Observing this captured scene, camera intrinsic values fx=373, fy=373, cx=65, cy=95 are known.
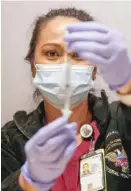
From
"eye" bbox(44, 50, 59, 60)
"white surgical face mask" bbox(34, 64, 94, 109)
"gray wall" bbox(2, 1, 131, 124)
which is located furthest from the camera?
"gray wall" bbox(2, 1, 131, 124)

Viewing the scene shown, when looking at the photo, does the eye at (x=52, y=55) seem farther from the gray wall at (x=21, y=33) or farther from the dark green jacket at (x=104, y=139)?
the gray wall at (x=21, y=33)

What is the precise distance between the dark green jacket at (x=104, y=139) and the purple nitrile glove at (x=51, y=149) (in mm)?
157

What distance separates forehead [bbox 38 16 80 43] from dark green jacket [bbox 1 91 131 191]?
243 mm

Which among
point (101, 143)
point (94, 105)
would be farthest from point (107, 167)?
point (94, 105)

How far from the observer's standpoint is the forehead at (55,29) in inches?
45.0

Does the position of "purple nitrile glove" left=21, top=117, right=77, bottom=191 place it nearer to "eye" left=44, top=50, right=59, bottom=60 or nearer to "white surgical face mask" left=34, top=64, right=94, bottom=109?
"white surgical face mask" left=34, top=64, right=94, bottom=109

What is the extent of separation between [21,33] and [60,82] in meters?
0.61

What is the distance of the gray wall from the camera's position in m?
1.51

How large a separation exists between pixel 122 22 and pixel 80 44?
723 mm

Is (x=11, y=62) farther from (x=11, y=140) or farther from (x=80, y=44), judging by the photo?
(x=80, y=44)

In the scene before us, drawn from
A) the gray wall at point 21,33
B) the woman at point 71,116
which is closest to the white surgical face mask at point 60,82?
the woman at point 71,116

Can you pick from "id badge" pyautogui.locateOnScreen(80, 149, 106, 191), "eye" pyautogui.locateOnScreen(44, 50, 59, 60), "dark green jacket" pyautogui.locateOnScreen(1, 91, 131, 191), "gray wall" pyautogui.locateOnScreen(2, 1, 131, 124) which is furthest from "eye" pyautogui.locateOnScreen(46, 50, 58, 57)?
"gray wall" pyautogui.locateOnScreen(2, 1, 131, 124)

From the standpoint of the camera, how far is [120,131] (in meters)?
1.15

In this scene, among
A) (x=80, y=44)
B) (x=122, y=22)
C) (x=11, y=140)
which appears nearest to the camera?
(x=80, y=44)
